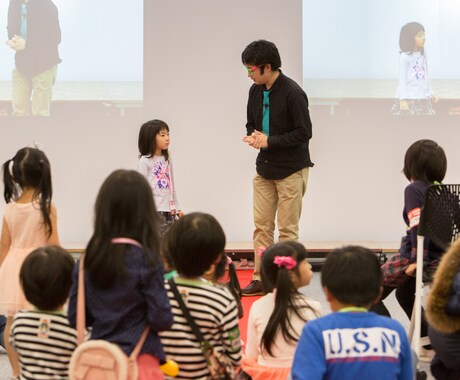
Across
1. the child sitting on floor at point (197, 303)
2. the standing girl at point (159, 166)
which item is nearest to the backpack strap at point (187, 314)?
the child sitting on floor at point (197, 303)

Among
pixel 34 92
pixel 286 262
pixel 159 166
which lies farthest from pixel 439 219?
pixel 34 92

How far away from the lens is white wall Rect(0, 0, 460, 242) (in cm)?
627

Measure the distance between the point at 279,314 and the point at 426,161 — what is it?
3.62ft

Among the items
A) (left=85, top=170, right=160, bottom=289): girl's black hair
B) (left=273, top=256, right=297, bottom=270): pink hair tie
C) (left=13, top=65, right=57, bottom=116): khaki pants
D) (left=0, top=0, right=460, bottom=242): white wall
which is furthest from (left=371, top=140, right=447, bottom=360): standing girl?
(left=13, top=65, right=57, bottom=116): khaki pants

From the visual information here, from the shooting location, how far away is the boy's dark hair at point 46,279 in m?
2.27

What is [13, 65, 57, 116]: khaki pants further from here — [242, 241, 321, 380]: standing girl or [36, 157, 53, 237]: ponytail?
[242, 241, 321, 380]: standing girl

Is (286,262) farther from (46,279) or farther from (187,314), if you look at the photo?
(46,279)

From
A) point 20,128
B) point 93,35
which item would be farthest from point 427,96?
point 20,128

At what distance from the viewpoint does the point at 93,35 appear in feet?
20.6

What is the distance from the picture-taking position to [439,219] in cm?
313

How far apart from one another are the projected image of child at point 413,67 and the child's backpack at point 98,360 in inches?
181

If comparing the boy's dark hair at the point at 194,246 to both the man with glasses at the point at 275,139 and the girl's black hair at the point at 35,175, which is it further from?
the man with glasses at the point at 275,139

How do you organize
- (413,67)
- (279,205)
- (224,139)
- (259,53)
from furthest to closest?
(224,139) < (413,67) < (279,205) < (259,53)

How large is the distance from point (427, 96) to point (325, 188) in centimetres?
111
